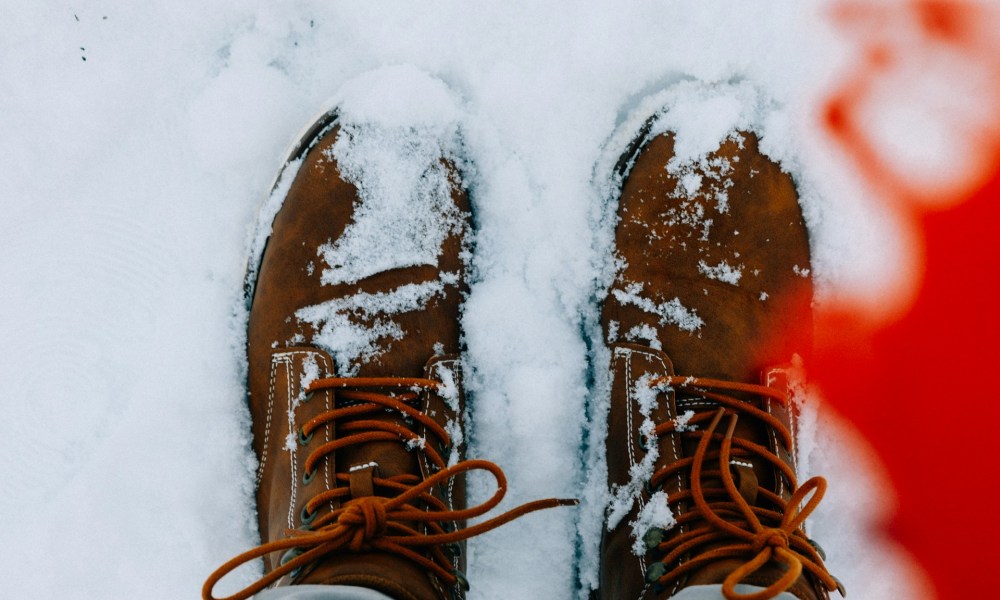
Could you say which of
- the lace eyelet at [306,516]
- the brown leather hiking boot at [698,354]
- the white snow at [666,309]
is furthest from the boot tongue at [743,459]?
the lace eyelet at [306,516]

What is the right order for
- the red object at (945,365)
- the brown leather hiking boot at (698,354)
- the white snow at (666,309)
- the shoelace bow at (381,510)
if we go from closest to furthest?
the shoelace bow at (381,510) < the brown leather hiking boot at (698,354) < the white snow at (666,309) < the red object at (945,365)

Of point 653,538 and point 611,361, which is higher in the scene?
point 611,361

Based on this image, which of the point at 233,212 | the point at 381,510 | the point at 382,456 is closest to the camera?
the point at 381,510

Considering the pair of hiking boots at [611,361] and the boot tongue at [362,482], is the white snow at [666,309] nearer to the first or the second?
the pair of hiking boots at [611,361]

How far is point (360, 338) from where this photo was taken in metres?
0.92

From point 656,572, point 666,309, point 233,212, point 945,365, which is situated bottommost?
point 656,572

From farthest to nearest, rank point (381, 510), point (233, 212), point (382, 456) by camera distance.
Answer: point (233, 212), point (382, 456), point (381, 510)

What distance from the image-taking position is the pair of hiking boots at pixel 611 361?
83cm

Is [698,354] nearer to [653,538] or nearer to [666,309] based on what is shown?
[666,309]

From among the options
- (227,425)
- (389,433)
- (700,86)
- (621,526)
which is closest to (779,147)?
(700,86)

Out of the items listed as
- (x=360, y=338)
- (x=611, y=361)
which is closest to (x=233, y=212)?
(x=360, y=338)

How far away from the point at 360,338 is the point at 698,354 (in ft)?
1.51

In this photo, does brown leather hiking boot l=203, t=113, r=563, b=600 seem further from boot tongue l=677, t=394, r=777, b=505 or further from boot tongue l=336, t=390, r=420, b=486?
boot tongue l=677, t=394, r=777, b=505

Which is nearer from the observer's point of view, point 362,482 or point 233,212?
point 362,482
